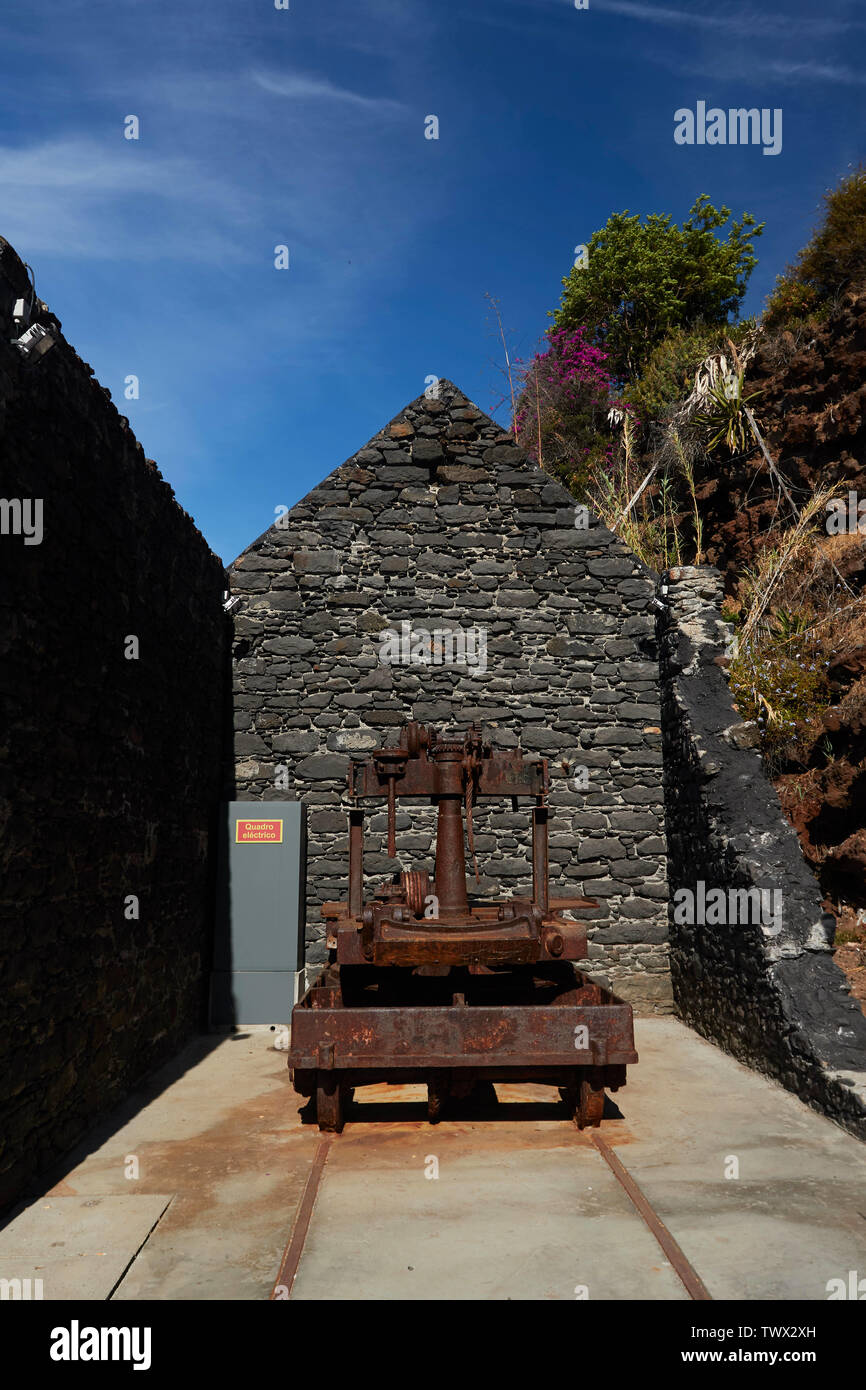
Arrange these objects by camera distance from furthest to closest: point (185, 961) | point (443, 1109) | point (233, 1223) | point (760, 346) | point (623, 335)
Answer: point (623, 335) → point (760, 346) → point (185, 961) → point (443, 1109) → point (233, 1223)

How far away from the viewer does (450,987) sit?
Result: 5547 mm

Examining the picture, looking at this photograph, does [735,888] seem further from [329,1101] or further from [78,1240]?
[78,1240]

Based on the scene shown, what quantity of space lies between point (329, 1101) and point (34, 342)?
4200mm

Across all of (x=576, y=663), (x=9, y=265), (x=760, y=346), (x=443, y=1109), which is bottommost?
(x=443, y=1109)

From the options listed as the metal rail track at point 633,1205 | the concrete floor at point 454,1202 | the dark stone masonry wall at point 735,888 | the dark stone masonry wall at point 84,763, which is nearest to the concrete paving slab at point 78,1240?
the concrete floor at point 454,1202

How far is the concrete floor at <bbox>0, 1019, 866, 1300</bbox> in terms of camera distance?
3.33 metres

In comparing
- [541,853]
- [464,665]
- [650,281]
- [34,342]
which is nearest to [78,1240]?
[541,853]

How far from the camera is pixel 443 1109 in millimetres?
5574

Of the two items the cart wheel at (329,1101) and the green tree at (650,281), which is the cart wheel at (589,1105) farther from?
the green tree at (650,281)

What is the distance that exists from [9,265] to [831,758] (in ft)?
25.1

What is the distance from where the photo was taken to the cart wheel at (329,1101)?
5.04m

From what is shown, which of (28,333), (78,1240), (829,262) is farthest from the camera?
(829,262)
